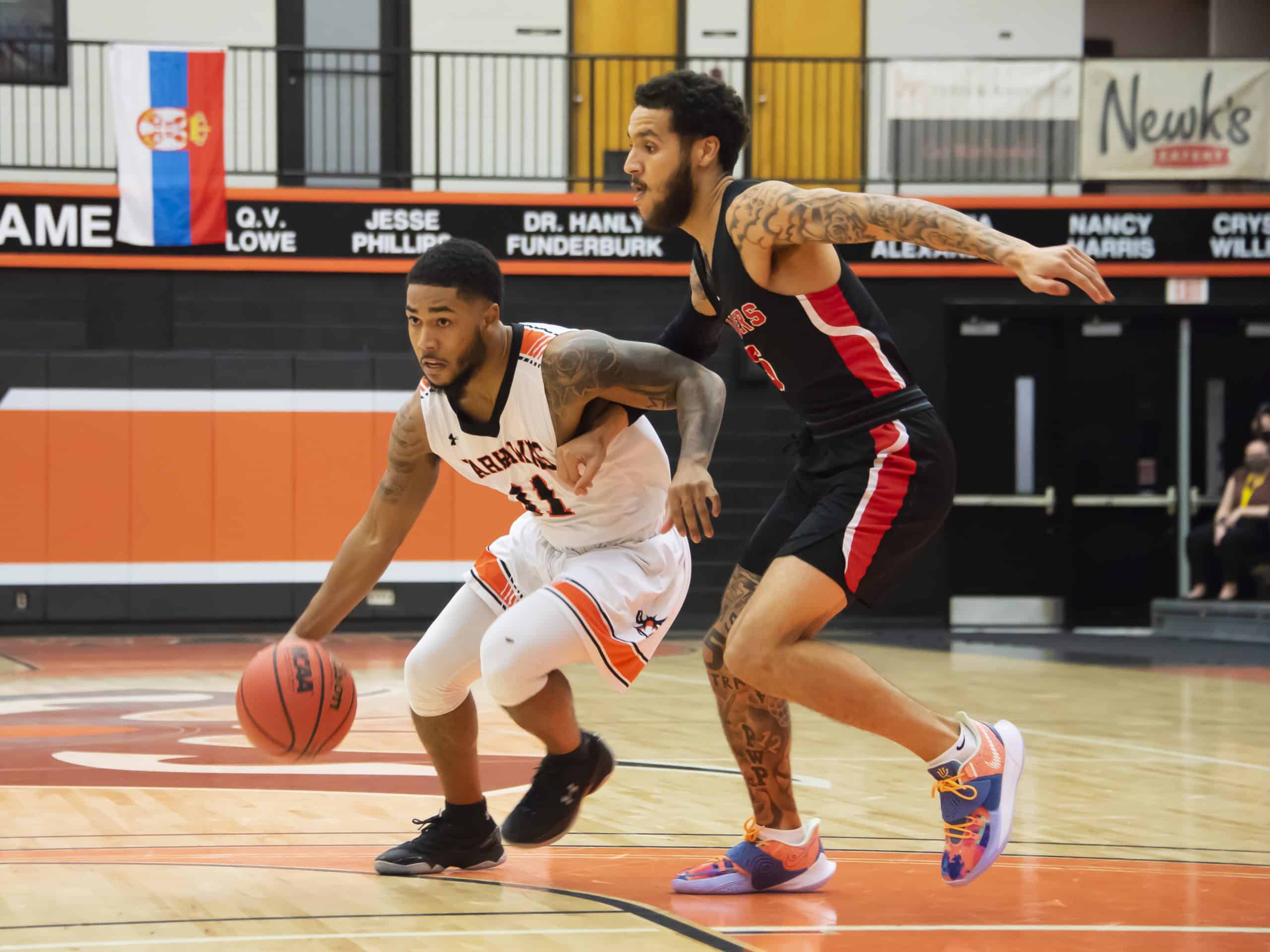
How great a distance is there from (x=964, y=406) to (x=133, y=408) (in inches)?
284

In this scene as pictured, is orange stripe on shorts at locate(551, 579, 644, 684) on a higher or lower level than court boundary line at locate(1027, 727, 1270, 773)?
higher

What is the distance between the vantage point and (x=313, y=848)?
431 centimetres

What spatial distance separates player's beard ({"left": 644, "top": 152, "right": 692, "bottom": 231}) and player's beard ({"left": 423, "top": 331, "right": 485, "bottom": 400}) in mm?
530

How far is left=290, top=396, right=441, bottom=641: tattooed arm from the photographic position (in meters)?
3.96

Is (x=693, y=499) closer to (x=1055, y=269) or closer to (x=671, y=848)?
(x=1055, y=269)

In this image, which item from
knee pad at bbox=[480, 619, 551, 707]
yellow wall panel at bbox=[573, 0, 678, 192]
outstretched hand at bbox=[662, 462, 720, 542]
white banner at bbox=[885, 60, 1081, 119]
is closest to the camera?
outstretched hand at bbox=[662, 462, 720, 542]

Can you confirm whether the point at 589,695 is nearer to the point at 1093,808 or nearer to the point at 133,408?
the point at 1093,808

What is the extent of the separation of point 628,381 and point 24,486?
9.99 m

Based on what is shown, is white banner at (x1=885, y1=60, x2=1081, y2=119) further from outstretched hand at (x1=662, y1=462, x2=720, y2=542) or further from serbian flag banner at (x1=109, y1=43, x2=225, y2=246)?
outstretched hand at (x1=662, y1=462, x2=720, y2=542)

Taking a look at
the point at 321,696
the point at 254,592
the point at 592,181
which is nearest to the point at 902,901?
the point at 321,696

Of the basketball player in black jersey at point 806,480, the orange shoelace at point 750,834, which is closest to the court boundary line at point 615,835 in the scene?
the orange shoelace at point 750,834

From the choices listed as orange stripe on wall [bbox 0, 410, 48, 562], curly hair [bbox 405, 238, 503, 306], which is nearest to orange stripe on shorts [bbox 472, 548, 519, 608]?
curly hair [bbox 405, 238, 503, 306]

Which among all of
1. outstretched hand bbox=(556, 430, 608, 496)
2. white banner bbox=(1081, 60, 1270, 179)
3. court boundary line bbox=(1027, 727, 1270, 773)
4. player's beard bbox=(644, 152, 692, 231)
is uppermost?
white banner bbox=(1081, 60, 1270, 179)

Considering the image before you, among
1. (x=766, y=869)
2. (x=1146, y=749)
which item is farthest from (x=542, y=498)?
(x=1146, y=749)
